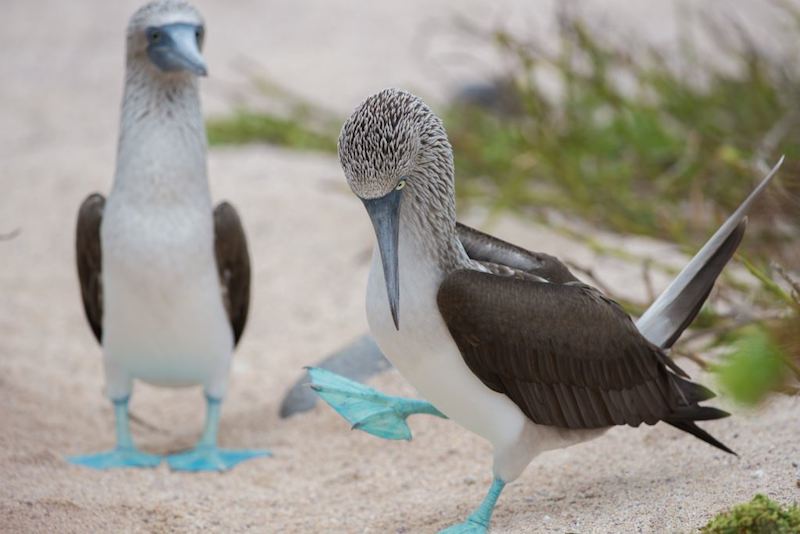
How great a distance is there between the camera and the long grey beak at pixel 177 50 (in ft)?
13.2

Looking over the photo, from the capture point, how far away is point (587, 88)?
7.24m

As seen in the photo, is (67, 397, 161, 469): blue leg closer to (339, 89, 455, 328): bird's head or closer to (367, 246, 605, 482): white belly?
(367, 246, 605, 482): white belly

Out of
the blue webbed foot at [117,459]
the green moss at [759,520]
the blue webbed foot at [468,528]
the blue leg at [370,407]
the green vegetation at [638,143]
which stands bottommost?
the blue webbed foot at [117,459]

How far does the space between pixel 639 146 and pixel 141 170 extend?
3.67m

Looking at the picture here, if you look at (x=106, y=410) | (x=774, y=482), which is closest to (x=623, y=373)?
(x=774, y=482)

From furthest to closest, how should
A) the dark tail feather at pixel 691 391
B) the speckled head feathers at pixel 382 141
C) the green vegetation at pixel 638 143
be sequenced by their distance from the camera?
the green vegetation at pixel 638 143, the dark tail feather at pixel 691 391, the speckled head feathers at pixel 382 141

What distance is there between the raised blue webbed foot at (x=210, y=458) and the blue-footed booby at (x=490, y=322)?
49.7 inches

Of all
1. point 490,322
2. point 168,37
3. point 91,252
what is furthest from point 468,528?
point 168,37

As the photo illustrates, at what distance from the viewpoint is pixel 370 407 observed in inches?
138

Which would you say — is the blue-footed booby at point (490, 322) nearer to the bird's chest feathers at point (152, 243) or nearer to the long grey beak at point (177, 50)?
the bird's chest feathers at point (152, 243)

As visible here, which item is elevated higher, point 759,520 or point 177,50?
point 177,50

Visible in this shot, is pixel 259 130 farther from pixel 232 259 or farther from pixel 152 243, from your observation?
pixel 152 243

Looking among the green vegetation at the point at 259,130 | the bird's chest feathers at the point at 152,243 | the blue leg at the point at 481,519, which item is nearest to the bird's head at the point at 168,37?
the bird's chest feathers at the point at 152,243

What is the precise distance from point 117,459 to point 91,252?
795 millimetres
